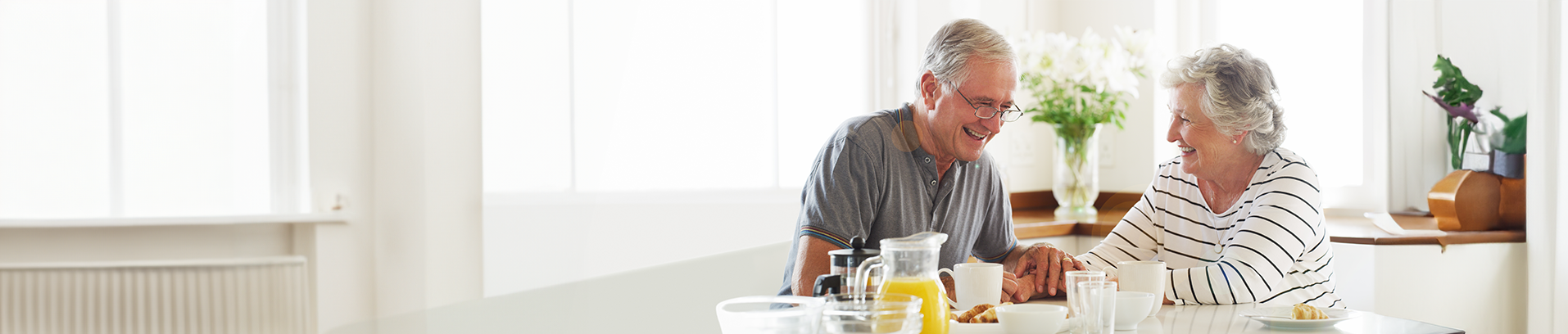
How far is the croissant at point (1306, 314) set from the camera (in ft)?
4.07

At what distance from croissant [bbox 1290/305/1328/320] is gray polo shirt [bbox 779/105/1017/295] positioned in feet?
1.80

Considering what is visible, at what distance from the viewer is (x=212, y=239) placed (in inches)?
86.4

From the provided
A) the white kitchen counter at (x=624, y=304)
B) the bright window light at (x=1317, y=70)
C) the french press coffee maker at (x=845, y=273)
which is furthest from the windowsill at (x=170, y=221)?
the bright window light at (x=1317, y=70)

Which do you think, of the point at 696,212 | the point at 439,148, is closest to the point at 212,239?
the point at 439,148

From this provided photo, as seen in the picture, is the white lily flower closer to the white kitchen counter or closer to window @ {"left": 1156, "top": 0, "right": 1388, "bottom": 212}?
window @ {"left": 1156, "top": 0, "right": 1388, "bottom": 212}

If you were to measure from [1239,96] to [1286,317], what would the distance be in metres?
0.50

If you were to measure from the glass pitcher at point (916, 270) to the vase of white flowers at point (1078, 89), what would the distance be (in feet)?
5.68

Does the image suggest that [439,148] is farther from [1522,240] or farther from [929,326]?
[1522,240]

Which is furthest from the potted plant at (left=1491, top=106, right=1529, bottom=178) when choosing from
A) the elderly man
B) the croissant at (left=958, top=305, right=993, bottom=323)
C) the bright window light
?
the croissant at (left=958, top=305, right=993, bottom=323)

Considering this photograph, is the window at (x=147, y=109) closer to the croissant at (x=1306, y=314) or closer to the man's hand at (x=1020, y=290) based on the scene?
the man's hand at (x=1020, y=290)

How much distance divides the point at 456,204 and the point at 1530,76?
2.44 meters

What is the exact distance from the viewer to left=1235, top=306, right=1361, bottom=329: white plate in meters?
1.22

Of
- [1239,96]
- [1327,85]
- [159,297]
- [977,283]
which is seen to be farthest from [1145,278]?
[159,297]

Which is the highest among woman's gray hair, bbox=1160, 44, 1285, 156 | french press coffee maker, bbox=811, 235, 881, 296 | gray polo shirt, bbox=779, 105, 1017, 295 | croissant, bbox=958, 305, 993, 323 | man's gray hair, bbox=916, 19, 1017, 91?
man's gray hair, bbox=916, 19, 1017, 91
